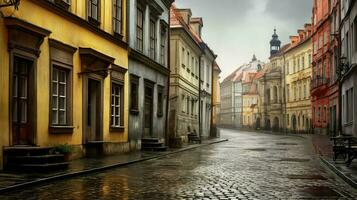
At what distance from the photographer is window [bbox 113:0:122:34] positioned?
23.5m

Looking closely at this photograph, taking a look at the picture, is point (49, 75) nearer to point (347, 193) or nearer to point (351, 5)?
point (347, 193)

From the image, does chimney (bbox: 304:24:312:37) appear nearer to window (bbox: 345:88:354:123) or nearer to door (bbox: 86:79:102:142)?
window (bbox: 345:88:354:123)

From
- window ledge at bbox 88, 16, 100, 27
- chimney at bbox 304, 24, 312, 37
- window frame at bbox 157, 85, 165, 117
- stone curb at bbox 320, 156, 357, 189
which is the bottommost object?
stone curb at bbox 320, 156, 357, 189

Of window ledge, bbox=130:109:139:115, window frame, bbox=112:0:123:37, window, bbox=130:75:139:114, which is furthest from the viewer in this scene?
window, bbox=130:75:139:114

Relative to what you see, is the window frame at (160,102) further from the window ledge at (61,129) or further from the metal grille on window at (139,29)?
the window ledge at (61,129)

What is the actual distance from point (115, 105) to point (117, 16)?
3.92 m

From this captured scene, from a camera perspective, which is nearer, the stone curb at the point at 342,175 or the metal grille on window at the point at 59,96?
the stone curb at the point at 342,175

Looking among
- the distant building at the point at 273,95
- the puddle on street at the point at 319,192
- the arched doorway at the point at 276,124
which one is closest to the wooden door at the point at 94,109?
the puddle on street at the point at 319,192

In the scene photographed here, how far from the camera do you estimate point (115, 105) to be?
2388cm

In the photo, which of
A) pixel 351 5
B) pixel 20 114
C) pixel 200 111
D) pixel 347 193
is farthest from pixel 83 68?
pixel 200 111

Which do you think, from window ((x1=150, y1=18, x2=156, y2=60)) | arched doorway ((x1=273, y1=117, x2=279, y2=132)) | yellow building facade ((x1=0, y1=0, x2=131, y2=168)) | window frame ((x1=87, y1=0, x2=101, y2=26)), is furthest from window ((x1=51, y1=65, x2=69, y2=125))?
arched doorway ((x1=273, y1=117, x2=279, y2=132))

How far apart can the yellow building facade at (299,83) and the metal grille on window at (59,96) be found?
2131 inches

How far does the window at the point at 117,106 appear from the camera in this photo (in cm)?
2348

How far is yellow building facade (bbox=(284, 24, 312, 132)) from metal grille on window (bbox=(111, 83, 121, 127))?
159ft
